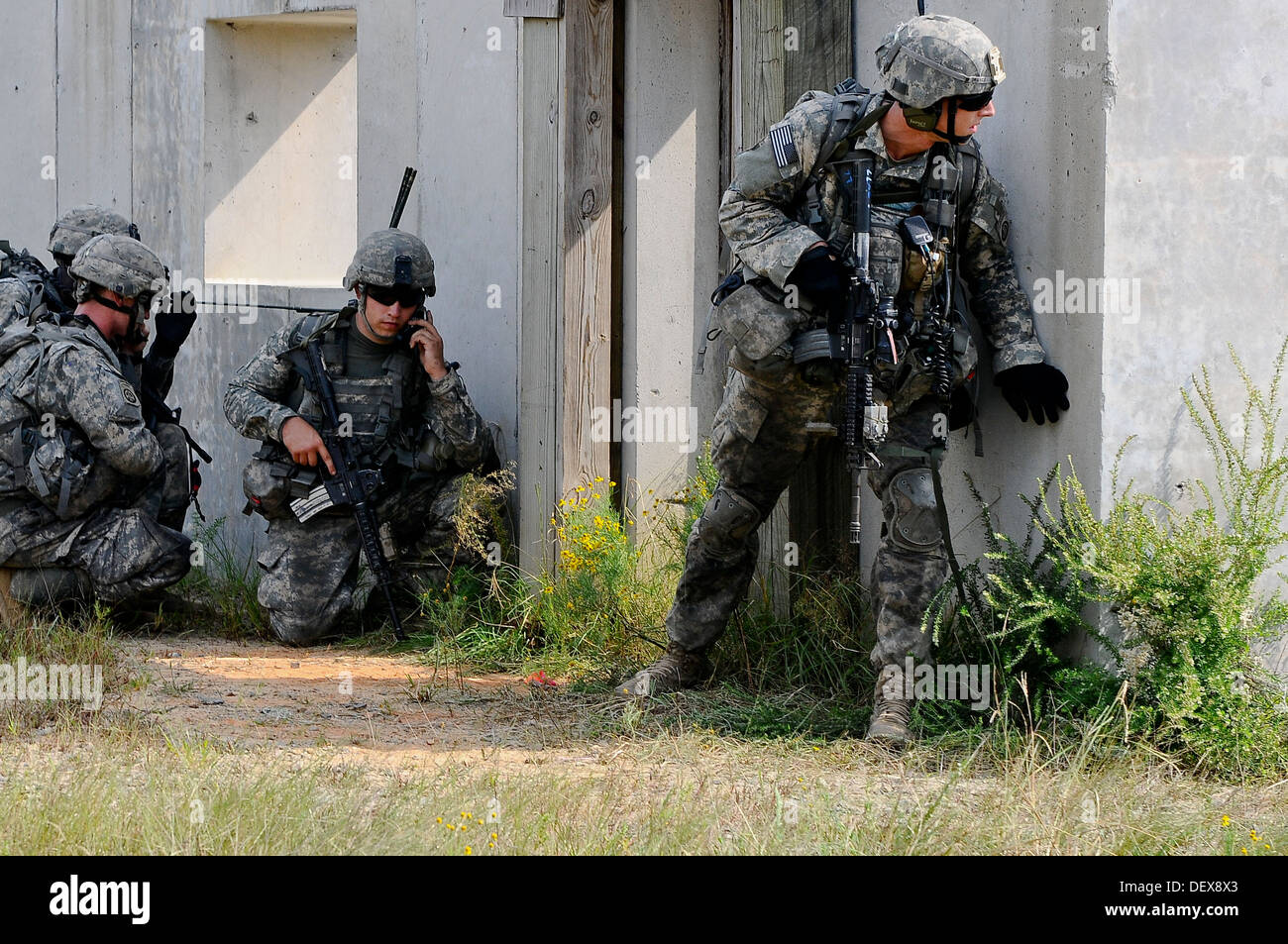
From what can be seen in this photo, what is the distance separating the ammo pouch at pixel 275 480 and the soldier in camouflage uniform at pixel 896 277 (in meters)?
2.60

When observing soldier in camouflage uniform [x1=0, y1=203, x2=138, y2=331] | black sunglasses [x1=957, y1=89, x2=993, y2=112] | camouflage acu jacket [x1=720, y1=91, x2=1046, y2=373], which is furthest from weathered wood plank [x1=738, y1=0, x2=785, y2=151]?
soldier in camouflage uniform [x1=0, y1=203, x2=138, y2=331]

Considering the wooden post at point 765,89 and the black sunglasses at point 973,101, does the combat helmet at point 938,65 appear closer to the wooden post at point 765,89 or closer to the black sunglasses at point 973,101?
the black sunglasses at point 973,101

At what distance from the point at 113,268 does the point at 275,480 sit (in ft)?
3.81

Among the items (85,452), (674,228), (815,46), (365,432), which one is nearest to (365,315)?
(365,432)

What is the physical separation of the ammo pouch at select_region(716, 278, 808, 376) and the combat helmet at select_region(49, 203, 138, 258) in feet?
12.2

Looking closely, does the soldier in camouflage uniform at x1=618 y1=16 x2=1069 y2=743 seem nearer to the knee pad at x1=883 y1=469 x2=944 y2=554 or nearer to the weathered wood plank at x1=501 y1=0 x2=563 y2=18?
the knee pad at x1=883 y1=469 x2=944 y2=554

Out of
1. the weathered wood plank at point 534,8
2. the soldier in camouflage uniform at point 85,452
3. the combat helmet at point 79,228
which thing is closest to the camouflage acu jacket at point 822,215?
the weathered wood plank at point 534,8

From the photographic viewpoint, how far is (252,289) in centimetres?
793

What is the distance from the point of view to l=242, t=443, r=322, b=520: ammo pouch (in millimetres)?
6555

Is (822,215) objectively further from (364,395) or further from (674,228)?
(364,395)

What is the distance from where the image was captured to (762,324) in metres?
4.51
